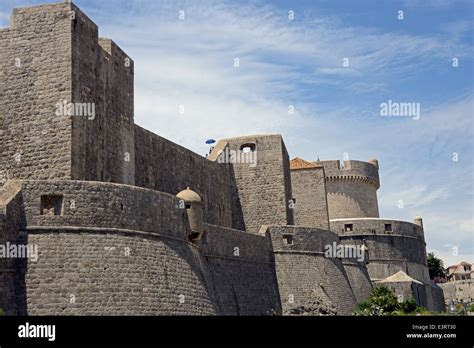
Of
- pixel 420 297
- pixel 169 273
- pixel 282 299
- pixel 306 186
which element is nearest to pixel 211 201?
pixel 282 299

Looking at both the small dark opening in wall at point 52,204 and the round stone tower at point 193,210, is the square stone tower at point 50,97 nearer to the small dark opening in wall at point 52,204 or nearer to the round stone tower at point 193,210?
the small dark opening in wall at point 52,204

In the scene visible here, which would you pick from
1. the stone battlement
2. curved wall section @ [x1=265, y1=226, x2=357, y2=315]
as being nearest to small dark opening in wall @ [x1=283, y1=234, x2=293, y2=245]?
curved wall section @ [x1=265, y1=226, x2=357, y2=315]

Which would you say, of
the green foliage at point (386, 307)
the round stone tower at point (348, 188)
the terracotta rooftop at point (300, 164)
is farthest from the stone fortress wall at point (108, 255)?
the round stone tower at point (348, 188)

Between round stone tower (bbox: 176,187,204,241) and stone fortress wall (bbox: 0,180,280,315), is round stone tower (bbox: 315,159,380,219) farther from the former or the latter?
stone fortress wall (bbox: 0,180,280,315)

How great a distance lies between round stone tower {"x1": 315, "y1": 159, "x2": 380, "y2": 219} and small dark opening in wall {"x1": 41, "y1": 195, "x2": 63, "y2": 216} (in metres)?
31.0

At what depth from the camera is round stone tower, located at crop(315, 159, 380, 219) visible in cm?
4619

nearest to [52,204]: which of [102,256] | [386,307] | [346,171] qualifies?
[102,256]

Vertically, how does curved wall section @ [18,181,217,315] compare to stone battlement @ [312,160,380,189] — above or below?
below

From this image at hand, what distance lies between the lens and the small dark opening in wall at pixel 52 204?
1636cm

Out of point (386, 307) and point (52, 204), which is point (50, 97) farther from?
point (386, 307)

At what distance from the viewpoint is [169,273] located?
17.7 meters
